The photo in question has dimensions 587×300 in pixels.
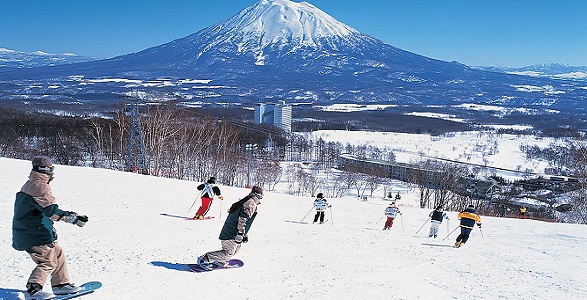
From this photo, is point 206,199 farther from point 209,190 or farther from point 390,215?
point 390,215

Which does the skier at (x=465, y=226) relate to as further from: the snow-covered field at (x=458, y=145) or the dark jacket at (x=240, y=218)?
the snow-covered field at (x=458, y=145)

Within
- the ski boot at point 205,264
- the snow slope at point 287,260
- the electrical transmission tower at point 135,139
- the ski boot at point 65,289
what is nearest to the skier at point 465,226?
the snow slope at point 287,260

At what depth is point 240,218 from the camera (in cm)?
533

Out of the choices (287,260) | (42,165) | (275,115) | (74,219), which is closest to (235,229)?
(287,260)

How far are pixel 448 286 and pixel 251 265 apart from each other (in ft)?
8.61

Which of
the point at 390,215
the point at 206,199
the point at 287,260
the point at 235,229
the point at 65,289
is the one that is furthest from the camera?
the point at 390,215

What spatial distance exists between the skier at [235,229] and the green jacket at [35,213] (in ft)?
6.31

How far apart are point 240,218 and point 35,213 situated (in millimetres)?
2195

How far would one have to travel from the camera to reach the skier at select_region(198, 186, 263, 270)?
5.34m

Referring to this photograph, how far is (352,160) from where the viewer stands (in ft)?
228

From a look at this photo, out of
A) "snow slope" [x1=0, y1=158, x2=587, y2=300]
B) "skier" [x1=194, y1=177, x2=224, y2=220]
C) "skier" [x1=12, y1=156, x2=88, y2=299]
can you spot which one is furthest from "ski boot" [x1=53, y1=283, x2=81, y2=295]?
"skier" [x1=194, y1=177, x2=224, y2=220]

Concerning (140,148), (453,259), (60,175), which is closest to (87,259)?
(453,259)

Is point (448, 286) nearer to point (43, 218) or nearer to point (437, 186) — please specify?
point (43, 218)

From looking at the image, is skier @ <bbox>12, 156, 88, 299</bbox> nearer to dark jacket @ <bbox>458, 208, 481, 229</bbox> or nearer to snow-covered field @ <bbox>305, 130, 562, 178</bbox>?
dark jacket @ <bbox>458, 208, 481, 229</bbox>
